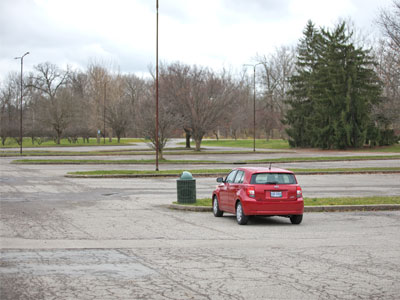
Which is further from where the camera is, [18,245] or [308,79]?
[308,79]

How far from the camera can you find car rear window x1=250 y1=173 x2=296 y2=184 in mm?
14445

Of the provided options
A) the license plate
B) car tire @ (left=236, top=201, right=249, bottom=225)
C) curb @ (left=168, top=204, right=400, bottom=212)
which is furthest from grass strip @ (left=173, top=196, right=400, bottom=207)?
the license plate

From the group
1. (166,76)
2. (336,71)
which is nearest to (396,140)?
(336,71)

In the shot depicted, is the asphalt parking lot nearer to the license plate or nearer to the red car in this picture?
the red car

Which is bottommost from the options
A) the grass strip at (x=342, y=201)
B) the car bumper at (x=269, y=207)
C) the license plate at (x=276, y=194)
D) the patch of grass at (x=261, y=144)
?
the grass strip at (x=342, y=201)

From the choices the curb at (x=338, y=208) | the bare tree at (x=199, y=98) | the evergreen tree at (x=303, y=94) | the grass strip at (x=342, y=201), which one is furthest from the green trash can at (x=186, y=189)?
the evergreen tree at (x=303, y=94)

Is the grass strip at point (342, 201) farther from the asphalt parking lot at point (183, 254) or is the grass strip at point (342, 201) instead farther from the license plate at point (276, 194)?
the license plate at point (276, 194)

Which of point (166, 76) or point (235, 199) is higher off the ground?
point (166, 76)

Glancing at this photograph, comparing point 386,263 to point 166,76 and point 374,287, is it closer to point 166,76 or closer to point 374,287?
point 374,287

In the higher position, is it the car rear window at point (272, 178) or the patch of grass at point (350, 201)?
the car rear window at point (272, 178)

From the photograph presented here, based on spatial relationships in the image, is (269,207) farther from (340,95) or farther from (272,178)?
(340,95)

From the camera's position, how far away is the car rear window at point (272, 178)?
1445cm

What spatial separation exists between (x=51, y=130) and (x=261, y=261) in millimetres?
86196

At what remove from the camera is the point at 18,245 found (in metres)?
11.1
